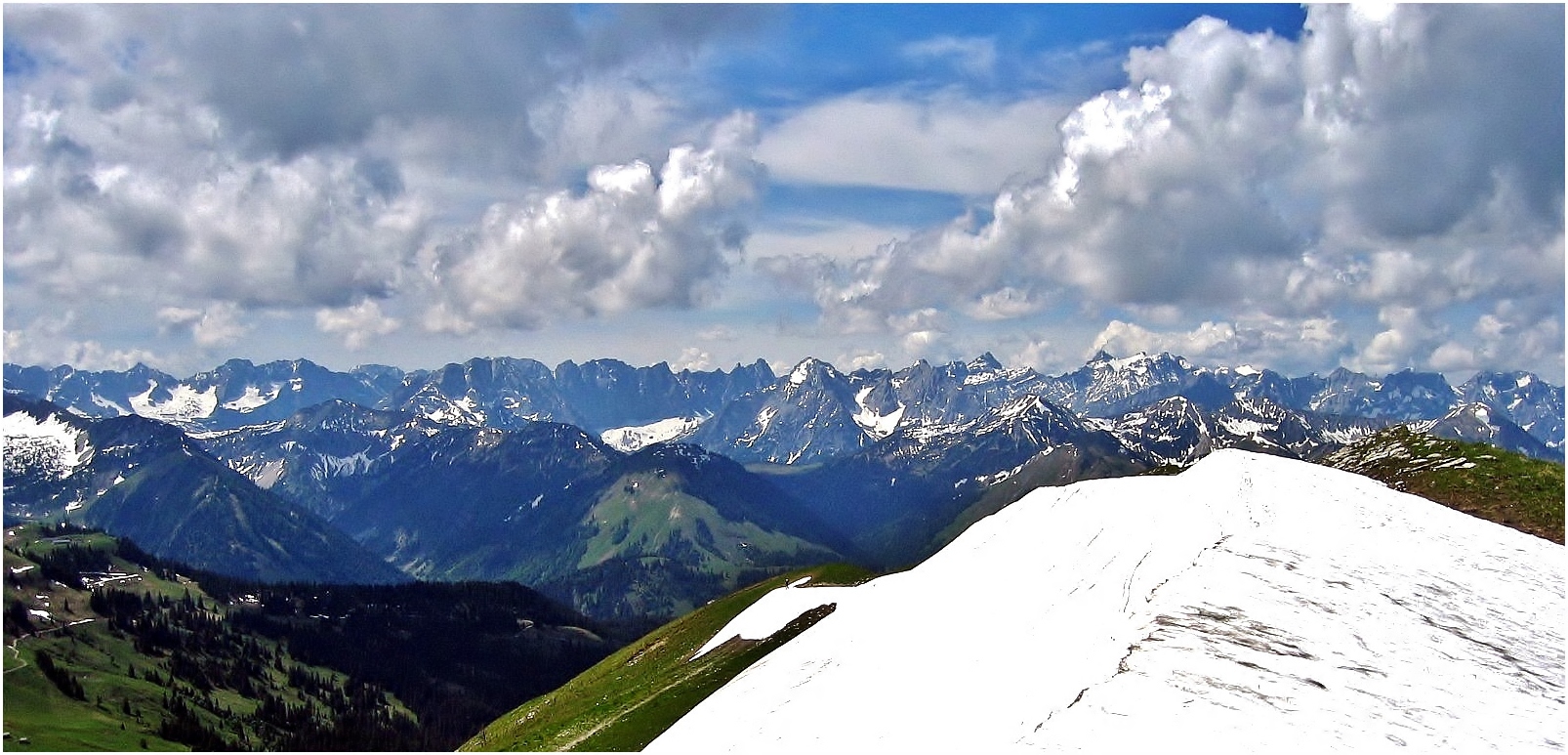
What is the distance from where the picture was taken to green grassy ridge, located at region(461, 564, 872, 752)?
8144 cm

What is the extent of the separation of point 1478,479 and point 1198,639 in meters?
75.3

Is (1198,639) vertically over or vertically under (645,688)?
over

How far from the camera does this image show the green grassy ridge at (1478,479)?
7312 cm

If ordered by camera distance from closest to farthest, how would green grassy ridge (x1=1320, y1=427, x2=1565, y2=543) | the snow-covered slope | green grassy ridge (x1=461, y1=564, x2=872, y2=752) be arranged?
the snow-covered slope < green grassy ridge (x1=1320, y1=427, x2=1565, y2=543) < green grassy ridge (x1=461, y1=564, x2=872, y2=752)

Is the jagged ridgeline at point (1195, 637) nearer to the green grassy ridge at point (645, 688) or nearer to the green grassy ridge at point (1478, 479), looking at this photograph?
the green grassy ridge at point (1478, 479)

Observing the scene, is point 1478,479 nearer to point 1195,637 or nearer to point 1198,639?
point 1195,637

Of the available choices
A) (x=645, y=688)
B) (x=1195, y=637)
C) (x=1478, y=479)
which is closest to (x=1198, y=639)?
(x=1195, y=637)

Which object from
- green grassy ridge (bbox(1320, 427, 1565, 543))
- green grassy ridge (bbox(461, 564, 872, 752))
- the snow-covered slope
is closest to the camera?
the snow-covered slope

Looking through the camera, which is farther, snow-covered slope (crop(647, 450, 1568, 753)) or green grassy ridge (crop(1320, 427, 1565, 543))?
green grassy ridge (crop(1320, 427, 1565, 543))

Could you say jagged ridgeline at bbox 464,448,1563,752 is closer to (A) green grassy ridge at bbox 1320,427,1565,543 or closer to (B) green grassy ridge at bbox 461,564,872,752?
(A) green grassy ridge at bbox 1320,427,1565,543

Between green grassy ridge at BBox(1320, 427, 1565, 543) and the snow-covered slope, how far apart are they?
32288 mm

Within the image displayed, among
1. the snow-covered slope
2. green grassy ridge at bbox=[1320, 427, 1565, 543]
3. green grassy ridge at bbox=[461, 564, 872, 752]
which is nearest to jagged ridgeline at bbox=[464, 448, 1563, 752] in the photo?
the snow-covered slope

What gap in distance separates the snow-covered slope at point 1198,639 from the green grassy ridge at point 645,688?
37870mm

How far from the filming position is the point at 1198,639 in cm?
2719
